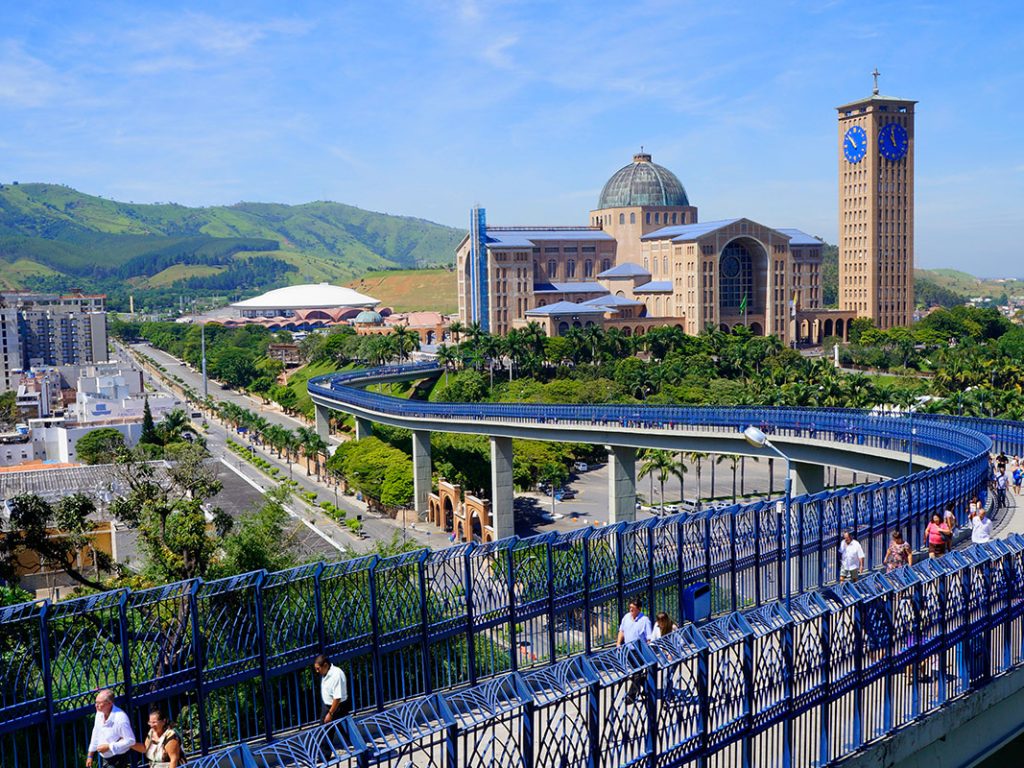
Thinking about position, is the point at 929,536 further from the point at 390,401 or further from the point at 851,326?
the point at 851,326

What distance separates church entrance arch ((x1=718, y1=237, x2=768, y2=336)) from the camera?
117 metres

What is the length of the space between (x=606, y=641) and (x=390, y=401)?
48.5 metres

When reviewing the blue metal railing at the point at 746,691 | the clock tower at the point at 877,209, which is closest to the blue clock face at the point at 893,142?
the clock tower at the point at 877,209

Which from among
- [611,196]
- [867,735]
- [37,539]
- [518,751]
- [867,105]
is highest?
[867,105]

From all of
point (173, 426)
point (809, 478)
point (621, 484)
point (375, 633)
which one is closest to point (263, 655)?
point (375, 633)

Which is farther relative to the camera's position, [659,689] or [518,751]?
[659,689]

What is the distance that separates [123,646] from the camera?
14.2 m

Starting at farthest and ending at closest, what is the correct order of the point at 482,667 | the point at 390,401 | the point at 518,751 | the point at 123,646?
the point at 390,401
the point at 482,667
the point at 123,646
the point at 518,751

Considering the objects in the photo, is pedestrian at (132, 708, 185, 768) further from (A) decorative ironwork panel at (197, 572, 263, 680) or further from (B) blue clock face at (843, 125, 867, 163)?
(B) blue clock face at (843, 125, 867, 163)

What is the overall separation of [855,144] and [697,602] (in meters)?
114

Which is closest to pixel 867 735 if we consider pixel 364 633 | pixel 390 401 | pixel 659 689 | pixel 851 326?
pixel 659 689

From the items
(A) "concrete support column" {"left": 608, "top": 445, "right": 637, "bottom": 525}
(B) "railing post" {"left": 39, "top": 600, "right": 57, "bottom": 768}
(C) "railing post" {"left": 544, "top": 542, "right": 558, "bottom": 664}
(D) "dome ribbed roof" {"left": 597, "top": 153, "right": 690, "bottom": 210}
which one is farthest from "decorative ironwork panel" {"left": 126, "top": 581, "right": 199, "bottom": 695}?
(D) "dome ribbed roof" {"left": 597, "top": 153, "right": 690, "bottom": 210}

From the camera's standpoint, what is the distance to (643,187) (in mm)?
128875

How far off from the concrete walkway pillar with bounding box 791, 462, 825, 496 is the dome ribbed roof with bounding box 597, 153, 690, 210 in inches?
3532
